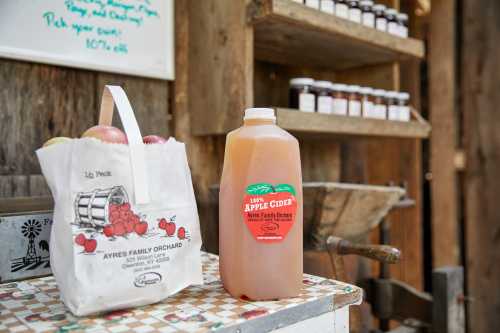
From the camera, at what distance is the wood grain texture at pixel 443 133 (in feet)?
8.67

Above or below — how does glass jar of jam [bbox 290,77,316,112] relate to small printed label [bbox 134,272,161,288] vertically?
above

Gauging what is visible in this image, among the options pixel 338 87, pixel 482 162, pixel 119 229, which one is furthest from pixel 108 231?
pixel 482 162

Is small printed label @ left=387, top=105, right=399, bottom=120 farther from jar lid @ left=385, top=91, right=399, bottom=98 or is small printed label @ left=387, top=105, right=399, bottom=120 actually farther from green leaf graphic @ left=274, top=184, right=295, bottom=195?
green leaf graphic @ left=274, top=184, right=295, bottom=195

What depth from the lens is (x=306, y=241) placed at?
4.58ft

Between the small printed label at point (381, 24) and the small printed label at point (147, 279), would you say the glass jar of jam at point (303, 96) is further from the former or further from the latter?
the small printed label at point (147, 279)

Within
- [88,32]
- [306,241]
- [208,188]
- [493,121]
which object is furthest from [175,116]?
[493,121]

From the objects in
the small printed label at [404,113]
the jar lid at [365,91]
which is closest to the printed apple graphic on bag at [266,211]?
the jar lid at [365,91]

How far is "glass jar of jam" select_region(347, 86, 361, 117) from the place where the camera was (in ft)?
5.39

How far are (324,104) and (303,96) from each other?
0.10m

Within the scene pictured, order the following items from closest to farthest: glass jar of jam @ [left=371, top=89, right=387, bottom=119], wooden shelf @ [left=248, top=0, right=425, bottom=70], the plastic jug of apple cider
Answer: the plastic jug of apple cider
wooden shelf @ [left=248, top=0, right=425, bottom=70]
glass jar of jam @ [left=371, top=89, right=387, bottom=119]

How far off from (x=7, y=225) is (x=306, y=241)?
2.72 ft

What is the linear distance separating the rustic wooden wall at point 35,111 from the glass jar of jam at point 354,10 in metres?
0.84

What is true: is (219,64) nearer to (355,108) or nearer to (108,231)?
(355,108)

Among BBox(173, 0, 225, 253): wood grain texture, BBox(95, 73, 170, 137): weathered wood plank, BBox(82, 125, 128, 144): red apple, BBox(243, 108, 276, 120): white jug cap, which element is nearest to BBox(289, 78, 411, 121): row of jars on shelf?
BBox(173, 0, 225, 253): wood grain texture
